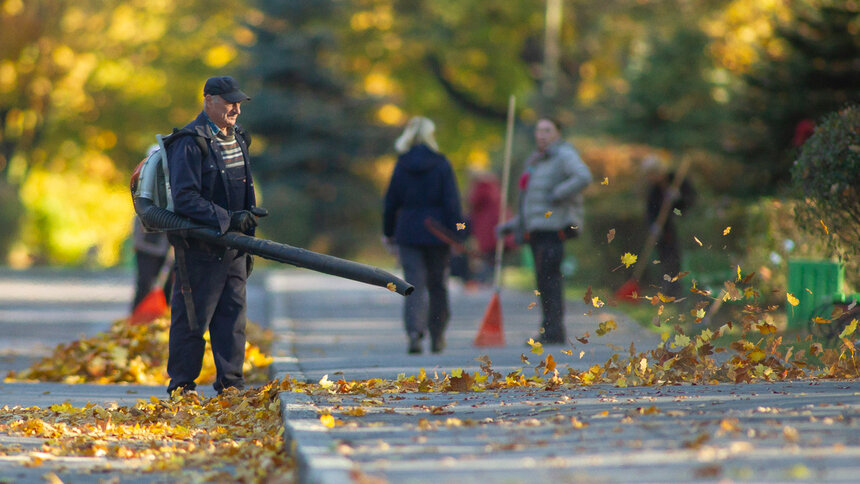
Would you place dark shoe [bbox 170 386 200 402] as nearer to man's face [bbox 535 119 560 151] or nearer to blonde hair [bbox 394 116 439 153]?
blonde hair [bbox 394 116 439 153]

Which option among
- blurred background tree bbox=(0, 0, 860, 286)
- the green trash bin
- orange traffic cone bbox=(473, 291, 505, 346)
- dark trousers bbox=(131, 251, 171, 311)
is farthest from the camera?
blurred background tree bbox=(0, 0, 860, 286)

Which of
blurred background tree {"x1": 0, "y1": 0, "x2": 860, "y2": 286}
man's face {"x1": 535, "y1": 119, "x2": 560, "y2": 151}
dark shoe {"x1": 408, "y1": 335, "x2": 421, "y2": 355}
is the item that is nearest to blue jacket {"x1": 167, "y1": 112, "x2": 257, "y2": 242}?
dark shoe {"x1": 408, "y1": 335, "x2": 421, "y2": 355}

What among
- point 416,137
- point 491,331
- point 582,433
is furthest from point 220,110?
point 491,331

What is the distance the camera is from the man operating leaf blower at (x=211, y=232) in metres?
7.51

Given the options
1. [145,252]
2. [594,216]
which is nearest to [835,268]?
[145,252]

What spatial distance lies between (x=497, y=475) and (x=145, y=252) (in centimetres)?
775

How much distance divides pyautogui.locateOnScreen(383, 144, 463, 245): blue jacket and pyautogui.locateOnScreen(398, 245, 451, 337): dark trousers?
0.14 meters

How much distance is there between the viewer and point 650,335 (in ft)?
35.3

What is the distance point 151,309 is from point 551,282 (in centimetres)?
328

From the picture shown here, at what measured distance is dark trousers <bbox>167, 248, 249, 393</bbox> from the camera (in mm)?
7746

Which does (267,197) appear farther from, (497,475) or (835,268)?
(497,475)

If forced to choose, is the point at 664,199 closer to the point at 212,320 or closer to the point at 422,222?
the point at 422,222

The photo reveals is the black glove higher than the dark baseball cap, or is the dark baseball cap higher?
the dark baseball cap

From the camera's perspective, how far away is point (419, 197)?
10.5 m
